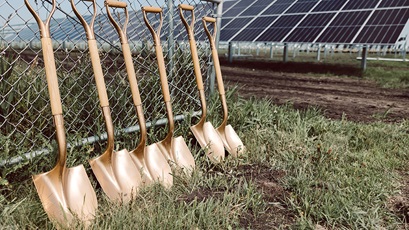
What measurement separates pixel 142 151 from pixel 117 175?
0.91 feet

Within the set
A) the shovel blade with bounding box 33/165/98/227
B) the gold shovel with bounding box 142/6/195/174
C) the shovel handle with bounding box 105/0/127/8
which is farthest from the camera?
the gold shovel with bounding box 142/6/195/174

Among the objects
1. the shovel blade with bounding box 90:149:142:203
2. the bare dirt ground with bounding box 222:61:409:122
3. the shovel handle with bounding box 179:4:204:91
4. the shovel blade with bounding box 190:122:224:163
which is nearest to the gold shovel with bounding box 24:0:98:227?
the shovel blade with bounding box 90:149:142:203

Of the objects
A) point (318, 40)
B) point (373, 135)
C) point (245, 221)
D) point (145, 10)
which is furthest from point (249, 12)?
point (245, 221)

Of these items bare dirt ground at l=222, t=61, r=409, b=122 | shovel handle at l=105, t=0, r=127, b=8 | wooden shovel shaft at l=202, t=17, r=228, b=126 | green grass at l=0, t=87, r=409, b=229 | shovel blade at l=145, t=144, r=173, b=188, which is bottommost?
bare dirt ground at l=222, t=61, r=409, b=122

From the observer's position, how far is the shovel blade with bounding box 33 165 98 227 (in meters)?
1.84

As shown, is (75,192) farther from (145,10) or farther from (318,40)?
(318,40)

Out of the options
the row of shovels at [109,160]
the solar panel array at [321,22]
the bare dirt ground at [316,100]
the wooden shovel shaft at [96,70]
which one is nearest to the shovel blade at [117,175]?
the row of shovels at [109,160]

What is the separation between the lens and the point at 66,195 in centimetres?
192

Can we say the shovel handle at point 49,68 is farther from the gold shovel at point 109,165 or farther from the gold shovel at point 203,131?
the gold shovel at point 203,131

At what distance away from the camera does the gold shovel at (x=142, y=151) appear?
2.32 meters

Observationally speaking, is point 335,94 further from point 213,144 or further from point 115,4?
point 115,4

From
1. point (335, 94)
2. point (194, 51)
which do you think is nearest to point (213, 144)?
point (194, 51)

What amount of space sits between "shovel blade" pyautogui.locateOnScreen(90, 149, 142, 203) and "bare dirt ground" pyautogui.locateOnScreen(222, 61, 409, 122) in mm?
2476

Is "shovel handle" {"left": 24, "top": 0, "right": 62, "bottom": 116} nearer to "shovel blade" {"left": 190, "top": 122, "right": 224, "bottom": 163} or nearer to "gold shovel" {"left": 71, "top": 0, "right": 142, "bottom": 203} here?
"gold shovel" {"left": 71, "top": 0, "right": 142, "bottom": 203}
